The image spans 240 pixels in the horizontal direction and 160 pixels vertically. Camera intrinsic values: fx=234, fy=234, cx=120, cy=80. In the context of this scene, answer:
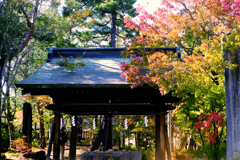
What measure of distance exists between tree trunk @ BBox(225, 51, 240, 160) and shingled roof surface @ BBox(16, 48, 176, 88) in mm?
2879

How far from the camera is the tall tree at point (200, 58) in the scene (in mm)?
6160

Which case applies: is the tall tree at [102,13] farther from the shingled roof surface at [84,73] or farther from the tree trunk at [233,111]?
the tree trunk at [233,111]

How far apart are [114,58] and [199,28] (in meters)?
4.02

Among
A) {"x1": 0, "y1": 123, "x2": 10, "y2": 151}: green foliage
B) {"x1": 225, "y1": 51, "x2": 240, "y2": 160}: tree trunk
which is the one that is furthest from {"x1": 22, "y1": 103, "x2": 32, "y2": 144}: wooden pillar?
{"x1": 225, "y1": 51, "x2": 240, "y2": 160}: tree trunk

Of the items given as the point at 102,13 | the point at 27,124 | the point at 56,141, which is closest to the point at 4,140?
the point at 27,124

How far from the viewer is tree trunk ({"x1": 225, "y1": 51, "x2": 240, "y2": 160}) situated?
6.25 metres

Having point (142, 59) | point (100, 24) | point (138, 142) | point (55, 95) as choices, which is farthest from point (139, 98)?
point (100, 24)

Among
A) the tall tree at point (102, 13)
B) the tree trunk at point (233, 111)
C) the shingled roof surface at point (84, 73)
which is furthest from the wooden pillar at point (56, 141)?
the tall tree at point (102, 13)

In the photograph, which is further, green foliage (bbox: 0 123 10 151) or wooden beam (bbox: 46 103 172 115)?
green foliage (bbox: 0 123 10 151)

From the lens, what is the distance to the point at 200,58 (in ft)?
21.4

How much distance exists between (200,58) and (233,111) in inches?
65.8

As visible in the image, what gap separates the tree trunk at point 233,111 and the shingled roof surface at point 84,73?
2.88 metres

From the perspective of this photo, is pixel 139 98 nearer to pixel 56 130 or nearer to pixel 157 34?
pixel 157 34

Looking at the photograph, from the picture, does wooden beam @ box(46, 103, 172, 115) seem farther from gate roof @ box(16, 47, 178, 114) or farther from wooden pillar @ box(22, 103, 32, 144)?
wooden pillar @ box(22, 103, 32, 144)
